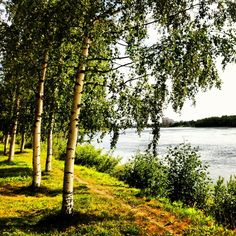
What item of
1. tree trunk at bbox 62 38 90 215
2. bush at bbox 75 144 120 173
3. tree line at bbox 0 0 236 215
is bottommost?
bush at bbox 75 144 120 173

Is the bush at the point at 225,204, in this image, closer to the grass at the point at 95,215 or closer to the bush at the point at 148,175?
the grass at the point at 95,215

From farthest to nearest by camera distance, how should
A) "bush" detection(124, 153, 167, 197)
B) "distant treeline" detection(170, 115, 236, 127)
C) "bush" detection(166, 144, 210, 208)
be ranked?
"distant treeline" detection(170, 115, 236, 127) → "bush" detection(124, 153, 167, 197) → "bush" detection(166, 144, 210, 208)

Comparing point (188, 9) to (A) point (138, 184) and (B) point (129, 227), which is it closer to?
(B) point (129, 227)

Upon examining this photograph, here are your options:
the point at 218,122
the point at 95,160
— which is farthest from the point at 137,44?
the point at 218,122

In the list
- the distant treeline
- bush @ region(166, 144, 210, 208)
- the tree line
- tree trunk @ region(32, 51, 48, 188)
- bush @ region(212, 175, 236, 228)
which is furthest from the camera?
the distant treeline

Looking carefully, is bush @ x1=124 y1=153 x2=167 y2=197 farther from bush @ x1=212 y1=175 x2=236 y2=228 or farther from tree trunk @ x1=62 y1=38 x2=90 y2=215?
tree trunk @ x1=62 y1=38 x2=90 y2=215

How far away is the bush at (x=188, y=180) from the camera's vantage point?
18062 mm

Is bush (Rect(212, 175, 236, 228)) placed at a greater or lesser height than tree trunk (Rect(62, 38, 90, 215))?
lesser

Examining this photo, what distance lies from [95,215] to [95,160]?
21.4 meters

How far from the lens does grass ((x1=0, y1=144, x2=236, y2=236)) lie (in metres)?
11.4

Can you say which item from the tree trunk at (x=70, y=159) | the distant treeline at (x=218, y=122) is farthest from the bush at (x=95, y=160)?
the distant treeline at (x=218, y=122)

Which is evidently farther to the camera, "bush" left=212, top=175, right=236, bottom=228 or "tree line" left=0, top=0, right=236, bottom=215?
"bush" left=212, top=175, right=236, bottom=228

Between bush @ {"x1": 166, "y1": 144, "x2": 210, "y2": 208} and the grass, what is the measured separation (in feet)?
6.14

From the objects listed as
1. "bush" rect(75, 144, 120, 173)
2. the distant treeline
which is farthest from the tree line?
the distant treeline
